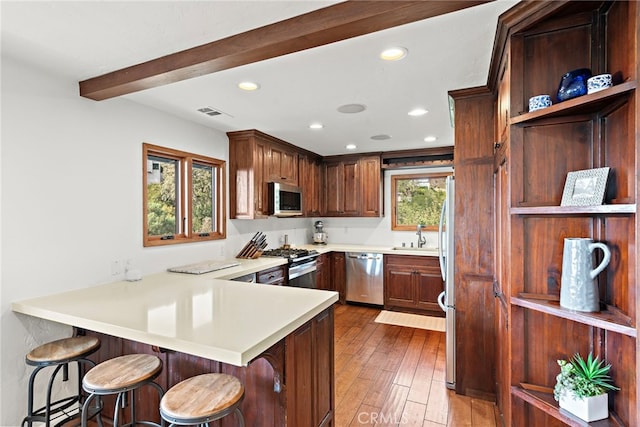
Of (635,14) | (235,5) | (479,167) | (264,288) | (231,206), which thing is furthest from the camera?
(231,206)

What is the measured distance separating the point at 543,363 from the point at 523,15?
1.63 m

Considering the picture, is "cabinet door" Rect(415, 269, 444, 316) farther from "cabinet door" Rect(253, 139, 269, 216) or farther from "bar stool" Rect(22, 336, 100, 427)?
"bar stool" Rect(22, 336, 100, 427)

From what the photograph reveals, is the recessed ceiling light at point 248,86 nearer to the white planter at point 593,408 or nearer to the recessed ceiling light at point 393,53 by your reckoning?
the recessed ceiling light at point 393,53

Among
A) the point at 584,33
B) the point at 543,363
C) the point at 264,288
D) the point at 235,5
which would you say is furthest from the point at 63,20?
the point at 543,363

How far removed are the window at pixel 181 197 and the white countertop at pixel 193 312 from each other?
2.32 ft

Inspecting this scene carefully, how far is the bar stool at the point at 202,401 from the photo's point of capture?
1234 mm

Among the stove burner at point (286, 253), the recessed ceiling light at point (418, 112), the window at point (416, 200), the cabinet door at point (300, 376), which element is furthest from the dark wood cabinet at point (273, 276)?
the window at point (416, 200)

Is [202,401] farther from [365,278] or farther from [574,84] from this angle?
[365,278]

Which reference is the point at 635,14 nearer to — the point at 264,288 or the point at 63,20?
the point at 264,288

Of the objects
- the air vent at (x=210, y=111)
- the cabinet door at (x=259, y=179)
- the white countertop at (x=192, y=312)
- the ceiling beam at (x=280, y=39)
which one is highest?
the air vent at (x=210, y=111)

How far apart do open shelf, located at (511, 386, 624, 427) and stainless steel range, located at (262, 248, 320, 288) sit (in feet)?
8.60

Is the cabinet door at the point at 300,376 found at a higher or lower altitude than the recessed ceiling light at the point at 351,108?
lower

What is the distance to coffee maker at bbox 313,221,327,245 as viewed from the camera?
5547 millimetres

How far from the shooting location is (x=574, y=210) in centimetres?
131
